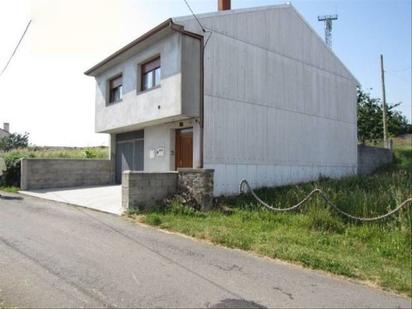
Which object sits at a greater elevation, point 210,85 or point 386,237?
point 210,85

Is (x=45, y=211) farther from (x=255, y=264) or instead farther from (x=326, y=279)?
(x=326, y=279)

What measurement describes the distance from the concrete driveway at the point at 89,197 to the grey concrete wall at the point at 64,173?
866 millimetres

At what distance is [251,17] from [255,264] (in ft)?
39.2

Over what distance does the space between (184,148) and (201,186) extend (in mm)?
4131

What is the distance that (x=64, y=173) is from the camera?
783 inches

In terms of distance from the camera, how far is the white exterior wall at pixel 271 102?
49.3 ft

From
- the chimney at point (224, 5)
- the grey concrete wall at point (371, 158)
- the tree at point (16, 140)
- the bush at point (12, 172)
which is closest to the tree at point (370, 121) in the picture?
the grey concrete wall at point (371, 158)

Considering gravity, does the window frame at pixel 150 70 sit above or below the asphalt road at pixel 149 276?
above

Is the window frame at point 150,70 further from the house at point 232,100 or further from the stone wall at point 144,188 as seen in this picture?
the stone wall at point 144,188

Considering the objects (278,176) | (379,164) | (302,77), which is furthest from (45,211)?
(379,164)

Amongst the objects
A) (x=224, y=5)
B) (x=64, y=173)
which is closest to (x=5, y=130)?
(x=64, y=173)

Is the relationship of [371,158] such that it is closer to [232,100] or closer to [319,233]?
[232,100]

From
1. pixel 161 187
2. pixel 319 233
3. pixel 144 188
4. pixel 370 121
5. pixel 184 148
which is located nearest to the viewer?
pixel 319 233

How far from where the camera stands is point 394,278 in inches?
246
